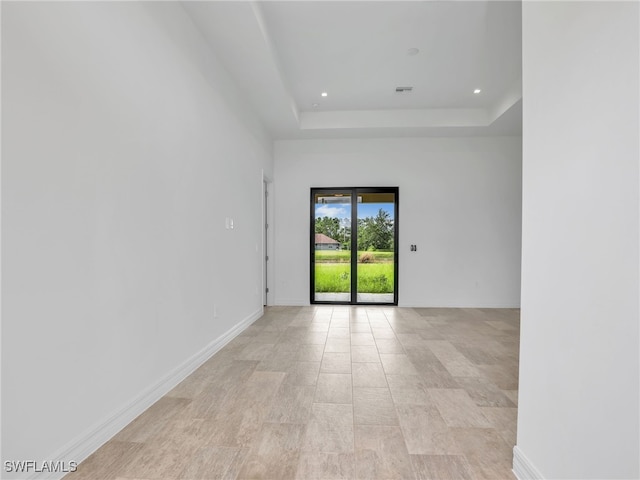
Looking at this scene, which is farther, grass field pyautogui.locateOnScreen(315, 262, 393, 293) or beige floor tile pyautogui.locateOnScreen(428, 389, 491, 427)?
grass field pyautogui.locateOnScreen(315, 262, 393, 293)

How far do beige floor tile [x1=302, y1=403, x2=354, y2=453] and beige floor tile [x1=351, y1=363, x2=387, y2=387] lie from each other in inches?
16.0

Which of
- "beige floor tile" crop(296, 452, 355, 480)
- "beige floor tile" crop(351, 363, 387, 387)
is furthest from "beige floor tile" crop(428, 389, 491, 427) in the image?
"beige floor tile" crop(296, 452, 355, 480)

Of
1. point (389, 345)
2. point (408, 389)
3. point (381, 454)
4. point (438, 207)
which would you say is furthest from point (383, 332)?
point (438, 207)

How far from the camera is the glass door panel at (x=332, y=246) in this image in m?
5.84

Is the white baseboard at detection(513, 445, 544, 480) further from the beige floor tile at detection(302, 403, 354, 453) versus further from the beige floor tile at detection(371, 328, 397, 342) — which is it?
the beige floor tile at detection(371, 328, 397, 342)

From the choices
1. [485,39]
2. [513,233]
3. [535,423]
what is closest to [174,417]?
[535,423]

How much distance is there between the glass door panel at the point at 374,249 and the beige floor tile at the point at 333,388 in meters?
3.26

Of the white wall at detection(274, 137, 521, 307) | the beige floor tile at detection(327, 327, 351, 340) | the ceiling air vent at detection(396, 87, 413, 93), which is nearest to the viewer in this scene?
the beige floor tile at detection(327, 327, 351, 340)

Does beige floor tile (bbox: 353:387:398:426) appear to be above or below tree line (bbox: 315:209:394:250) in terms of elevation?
below

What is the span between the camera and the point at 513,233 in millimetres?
5637

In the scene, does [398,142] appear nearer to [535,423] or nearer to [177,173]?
[177,173]

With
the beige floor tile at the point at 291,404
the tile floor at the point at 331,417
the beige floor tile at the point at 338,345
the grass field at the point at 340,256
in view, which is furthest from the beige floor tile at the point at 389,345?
the grass field at the point at 340,256

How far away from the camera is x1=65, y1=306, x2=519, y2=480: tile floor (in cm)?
154

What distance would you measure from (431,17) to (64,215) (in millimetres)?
3295
